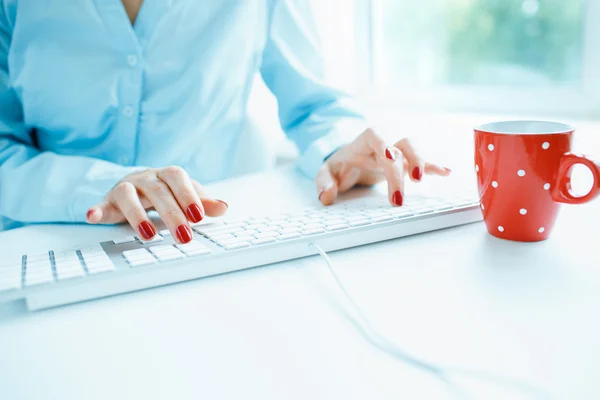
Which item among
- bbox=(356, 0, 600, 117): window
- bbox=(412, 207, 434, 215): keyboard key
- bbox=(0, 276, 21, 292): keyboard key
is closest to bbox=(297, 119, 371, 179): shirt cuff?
bbox=(412, 207, 434, 215): keyboard key

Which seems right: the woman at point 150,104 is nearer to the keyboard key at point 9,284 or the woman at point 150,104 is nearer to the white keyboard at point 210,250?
the white keyboard at point 210,250

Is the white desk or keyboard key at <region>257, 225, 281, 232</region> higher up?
keyboard key at <region>257, 225, 281, 232</region>

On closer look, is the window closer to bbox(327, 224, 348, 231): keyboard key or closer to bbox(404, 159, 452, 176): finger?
bbox(404, 159, 452, 176): finger

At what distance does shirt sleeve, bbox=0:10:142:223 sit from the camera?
0.65m

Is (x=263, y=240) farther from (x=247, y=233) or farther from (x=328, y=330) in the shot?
(x=328, y=330)

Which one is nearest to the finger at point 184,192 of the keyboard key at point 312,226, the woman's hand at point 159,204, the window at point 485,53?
the woman's hand at point 159,204

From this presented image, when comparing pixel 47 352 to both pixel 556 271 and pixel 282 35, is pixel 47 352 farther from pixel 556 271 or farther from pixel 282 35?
pixel 282 35

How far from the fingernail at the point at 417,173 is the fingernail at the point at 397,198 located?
62 millimetres

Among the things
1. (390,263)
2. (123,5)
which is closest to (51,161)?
(123,5)

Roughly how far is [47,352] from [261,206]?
1.14 feet

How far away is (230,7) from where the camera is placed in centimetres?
88

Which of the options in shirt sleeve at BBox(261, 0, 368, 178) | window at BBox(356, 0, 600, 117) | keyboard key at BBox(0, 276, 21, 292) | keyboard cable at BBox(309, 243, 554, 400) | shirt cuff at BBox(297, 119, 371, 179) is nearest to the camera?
keyboard cable at BBox(309, 243, 554, 400)

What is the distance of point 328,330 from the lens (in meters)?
0.35

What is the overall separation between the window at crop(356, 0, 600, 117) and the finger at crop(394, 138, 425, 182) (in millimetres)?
618
